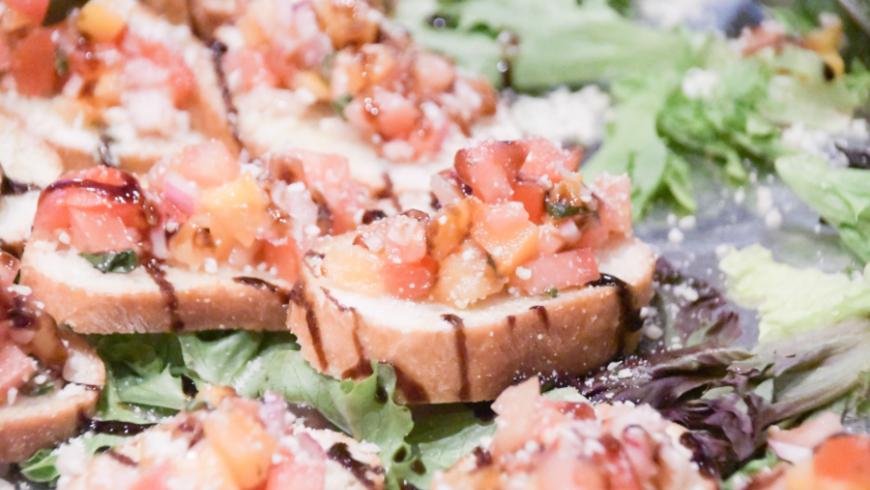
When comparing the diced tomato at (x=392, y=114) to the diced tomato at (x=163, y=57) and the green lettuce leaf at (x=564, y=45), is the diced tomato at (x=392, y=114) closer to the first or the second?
the diced tomato at (x=163, y=57)

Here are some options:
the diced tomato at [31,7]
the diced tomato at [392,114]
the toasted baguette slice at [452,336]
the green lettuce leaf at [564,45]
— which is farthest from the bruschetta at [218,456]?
the green lettuce leaf at [564,45]

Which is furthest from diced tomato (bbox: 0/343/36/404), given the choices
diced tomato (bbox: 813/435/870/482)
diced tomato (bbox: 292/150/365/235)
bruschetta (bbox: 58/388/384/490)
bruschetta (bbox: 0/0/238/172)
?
diced tomato (bbox: 813/435/870/482)

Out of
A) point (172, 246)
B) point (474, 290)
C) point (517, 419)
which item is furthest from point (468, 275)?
point (172, 246)

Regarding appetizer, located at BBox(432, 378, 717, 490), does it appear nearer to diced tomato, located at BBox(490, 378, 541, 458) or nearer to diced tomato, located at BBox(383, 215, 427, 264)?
diced tomato, located at BBox(490, 378, 541, 458)

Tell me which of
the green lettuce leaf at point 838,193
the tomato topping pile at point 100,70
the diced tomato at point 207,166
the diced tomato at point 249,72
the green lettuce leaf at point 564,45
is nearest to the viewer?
the diced tomato at point 207,166

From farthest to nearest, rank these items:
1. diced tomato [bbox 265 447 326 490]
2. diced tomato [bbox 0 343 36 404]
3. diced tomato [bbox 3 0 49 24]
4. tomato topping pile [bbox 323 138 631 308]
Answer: diced tomato [bbox 3 0 49 24] → tomato topping pile [bbox 323 138 631 308] → diced tomato [bbox 0 343 36 404] → diced tomato [bbox 265 447 326 490]

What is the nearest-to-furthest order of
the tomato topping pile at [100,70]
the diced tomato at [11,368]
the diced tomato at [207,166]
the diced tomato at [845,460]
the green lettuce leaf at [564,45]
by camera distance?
the diced tomato at [845,460] < the diced tomato at [11,368] < the diced tomato at [207,166] < the tomato topping pile at [100,70] < the green lettuce leaf at [564,45]
